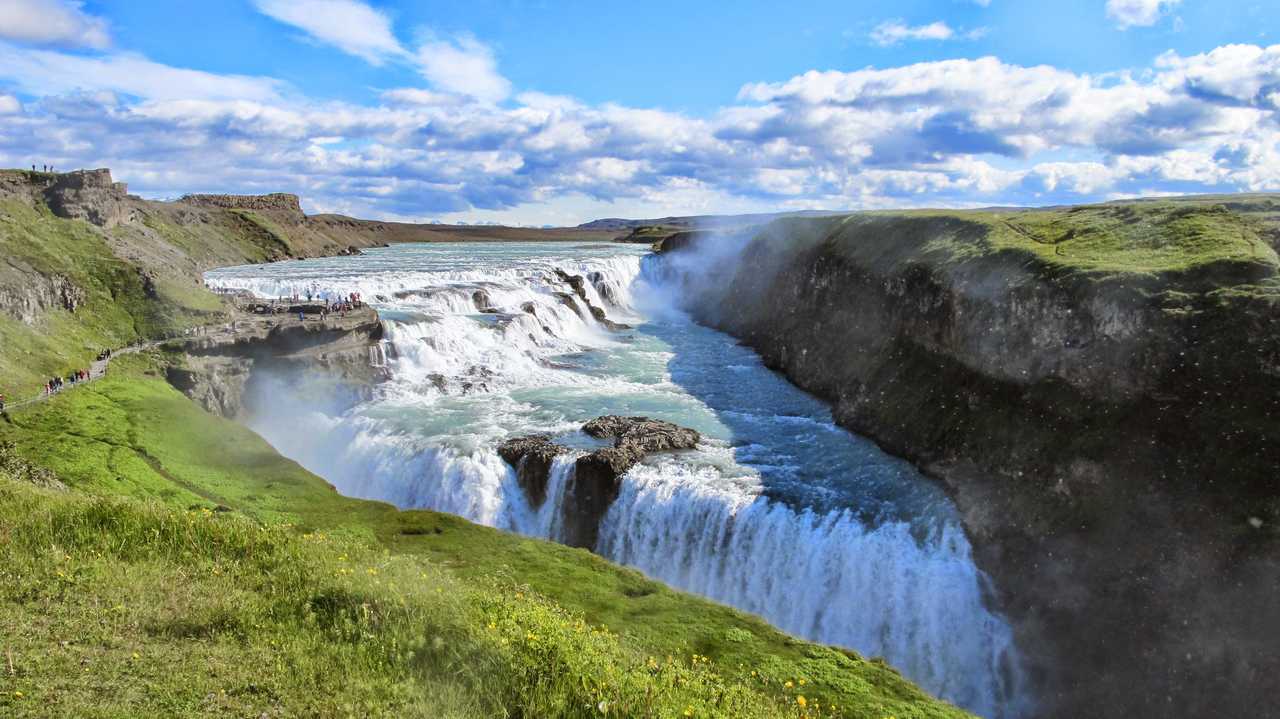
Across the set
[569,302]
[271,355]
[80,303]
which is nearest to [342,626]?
[271,355]

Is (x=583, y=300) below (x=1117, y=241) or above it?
below

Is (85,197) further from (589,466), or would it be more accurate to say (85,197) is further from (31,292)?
(589,466)

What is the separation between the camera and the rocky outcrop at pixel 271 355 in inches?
1395

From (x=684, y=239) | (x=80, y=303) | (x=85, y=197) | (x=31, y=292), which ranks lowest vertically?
(x=80, y=303)

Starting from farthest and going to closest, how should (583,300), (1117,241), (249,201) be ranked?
1. (249,201)
2. (583,300)
3. (1117,241)

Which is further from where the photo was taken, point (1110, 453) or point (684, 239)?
point (684, 239)

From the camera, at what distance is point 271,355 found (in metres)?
38.2

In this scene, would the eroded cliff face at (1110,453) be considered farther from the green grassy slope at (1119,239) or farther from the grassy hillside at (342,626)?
the grassy hillside at (342,626)

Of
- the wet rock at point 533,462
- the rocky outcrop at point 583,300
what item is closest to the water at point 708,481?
the wet rock at point 533,462

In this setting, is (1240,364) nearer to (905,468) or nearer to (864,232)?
(905,468)

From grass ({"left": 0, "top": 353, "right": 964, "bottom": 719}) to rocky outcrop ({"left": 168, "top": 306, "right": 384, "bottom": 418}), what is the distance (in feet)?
77.1

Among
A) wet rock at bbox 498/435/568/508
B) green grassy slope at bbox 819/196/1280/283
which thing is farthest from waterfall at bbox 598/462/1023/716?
green grassy slope at bbox 819/196/1280/283

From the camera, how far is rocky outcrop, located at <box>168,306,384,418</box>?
35.4 metres

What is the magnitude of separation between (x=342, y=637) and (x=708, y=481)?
18.6 metres
